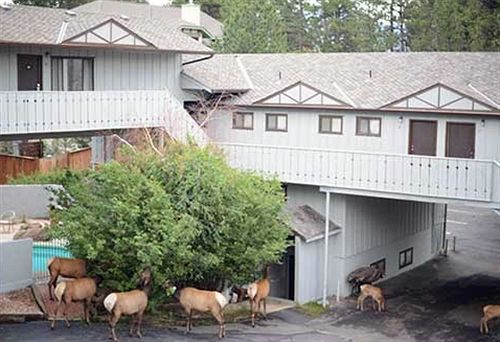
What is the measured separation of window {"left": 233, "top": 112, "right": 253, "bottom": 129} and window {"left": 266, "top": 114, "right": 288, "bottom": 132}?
0.82m

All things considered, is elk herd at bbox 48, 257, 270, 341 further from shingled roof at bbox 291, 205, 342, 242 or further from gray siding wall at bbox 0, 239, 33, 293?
shingled roof at bbox 291, 205, 342, 242

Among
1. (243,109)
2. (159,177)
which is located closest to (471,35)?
(243,109)

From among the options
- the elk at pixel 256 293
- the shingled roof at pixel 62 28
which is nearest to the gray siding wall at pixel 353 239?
the elk at pixel 256 293

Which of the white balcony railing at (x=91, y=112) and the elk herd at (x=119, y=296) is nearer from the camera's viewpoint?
the elk herd at (x=119, y=296)

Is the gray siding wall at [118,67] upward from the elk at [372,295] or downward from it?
upward

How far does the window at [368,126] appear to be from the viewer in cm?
2670

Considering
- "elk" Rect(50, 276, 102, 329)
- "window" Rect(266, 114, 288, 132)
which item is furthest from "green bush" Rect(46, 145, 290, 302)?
"window" Rect(266, 114, 288, 132)

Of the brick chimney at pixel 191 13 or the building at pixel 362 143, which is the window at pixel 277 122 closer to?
the building at pixel 362 143

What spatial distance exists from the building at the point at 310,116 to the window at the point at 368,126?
1.6 inches

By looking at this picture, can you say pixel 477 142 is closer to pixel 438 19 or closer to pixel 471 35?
pixel 471 35

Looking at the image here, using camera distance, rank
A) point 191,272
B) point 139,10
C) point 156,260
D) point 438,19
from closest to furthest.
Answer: point 156,260 → point 191,272 → point 438,19 → point 139,10

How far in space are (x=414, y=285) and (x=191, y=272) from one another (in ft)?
38.3

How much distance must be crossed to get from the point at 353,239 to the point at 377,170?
3410 millimetres

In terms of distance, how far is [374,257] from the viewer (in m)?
28.2
